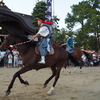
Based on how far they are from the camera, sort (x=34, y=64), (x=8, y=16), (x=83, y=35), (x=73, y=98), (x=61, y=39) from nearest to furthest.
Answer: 1. (x=73, y=98)
2. (x=34, y=64)
3. (x=8, y=16)
4. (x=83, y=35)
5. (x=61, y=39)

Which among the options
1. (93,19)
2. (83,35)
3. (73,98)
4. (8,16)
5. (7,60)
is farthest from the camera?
(83,35)

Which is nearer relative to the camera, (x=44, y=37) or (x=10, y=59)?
(x=44, y=37)

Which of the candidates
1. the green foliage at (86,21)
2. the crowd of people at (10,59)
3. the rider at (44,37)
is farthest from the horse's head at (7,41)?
the green foliage at (86,21)

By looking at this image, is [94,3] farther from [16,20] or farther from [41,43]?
[41,43]

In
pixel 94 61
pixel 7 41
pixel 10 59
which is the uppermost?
pixel 7 41

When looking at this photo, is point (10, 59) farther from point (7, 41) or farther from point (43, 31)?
point (43, 31)

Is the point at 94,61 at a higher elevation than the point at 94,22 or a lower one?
lower

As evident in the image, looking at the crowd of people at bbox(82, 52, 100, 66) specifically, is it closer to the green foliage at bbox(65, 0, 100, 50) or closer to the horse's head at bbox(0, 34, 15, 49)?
the green foliage at bbox(65, 0, 100, 50)

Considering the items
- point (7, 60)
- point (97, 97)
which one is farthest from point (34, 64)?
point (7, 60)

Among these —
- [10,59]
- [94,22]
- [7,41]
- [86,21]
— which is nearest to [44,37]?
[7,41]

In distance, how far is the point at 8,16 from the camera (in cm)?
1919

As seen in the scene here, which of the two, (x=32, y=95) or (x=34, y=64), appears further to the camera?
(x=34, y=64)

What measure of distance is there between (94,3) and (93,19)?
6.33 metres

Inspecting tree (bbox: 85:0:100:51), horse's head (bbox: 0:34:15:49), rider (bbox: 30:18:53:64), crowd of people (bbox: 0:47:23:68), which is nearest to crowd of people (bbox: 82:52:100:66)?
crowd of people (bbox: 0:47:23:68)
